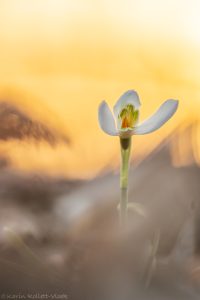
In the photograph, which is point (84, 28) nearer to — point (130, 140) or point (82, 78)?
point (82, 78)

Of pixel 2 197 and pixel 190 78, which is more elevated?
pixel 190 78

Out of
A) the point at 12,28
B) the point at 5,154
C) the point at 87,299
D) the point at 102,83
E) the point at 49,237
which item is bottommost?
the point at 87,299

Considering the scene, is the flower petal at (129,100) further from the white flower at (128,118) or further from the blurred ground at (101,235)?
the blurred ground at (101,235)

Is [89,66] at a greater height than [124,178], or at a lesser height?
greater

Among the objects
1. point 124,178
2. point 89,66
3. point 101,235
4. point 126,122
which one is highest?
point 89,66

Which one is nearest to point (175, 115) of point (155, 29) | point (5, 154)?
point (155, 29)

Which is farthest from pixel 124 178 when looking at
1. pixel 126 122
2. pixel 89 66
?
pixel 89 66

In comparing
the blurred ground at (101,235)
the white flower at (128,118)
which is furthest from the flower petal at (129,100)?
the blurred ground at (101,235)

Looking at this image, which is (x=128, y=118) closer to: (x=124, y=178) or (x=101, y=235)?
(x=124, y=178)
